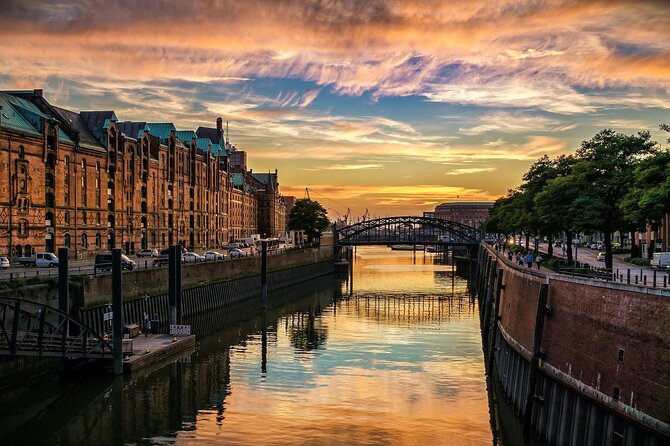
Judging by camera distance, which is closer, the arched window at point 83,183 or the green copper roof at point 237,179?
the arched window at point 83,183

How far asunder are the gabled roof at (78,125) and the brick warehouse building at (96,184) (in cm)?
17

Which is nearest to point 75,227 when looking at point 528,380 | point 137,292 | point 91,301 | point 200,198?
point 137,292

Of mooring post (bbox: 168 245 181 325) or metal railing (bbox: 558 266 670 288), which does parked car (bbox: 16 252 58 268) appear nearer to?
mooring post (bbox: 168 245 181 325)

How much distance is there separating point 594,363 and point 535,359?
176 inches

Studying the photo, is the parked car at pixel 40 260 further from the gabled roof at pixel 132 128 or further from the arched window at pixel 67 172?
the gabled roof at pixel 132 128

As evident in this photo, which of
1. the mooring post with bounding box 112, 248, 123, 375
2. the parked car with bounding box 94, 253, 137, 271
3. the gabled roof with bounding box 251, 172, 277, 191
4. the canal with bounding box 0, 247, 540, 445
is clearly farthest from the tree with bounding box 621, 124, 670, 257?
the gabled roof with bounding box 251, 172, 277, 191

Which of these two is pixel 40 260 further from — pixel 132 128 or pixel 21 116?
pixel 132 128

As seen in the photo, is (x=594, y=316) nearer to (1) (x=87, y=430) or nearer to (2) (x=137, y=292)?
(1) (x=87, y=430)

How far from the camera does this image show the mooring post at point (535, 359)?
2820cm

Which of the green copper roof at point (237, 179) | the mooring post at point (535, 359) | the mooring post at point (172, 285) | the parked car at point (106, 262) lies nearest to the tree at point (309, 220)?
the green copper roof at point (237, 179)

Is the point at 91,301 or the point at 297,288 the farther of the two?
the point at 297,288

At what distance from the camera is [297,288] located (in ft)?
327

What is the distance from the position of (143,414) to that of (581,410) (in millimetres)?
20404

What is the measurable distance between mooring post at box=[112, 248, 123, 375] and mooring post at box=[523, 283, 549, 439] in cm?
2202
